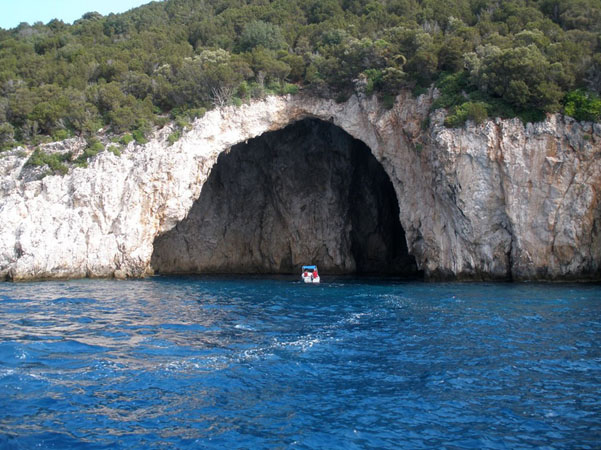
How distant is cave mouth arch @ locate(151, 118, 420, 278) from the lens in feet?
131

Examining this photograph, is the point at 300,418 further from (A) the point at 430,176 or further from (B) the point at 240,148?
(B) the point at 240,148

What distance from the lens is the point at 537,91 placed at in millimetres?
26203

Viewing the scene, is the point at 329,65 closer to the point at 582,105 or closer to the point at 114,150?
the point at 114,150

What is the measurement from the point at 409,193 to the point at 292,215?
12.2 m

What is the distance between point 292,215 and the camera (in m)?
41.2

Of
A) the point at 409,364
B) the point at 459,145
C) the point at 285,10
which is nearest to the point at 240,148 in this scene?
the point at 285,10

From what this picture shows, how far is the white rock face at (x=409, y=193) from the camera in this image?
26.1m

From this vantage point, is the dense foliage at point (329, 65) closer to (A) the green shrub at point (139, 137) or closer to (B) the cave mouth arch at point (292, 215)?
(A) the green shrub at point (139, 137)

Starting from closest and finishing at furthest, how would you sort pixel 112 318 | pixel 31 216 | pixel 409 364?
pixel 409 364
pixel 112 318
pixel 31 216

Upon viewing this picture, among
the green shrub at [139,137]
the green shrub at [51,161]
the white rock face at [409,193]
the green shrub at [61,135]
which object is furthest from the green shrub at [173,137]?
the green shrub at [61,135]

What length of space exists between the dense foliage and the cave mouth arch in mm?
6815

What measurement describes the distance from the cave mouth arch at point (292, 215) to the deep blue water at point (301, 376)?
21.9 meters

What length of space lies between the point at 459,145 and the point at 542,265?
7.20 metres

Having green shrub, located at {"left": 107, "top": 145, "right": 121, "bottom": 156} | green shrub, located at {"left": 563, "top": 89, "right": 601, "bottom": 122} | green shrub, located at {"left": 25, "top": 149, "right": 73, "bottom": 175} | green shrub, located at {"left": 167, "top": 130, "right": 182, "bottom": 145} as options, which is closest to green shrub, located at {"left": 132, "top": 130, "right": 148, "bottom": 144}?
green shrub, located at {"left": 107, "top": 145, "right": 121, "bottom": 156}
